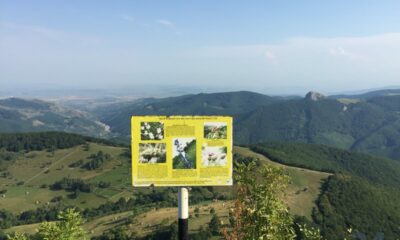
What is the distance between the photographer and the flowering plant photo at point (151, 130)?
→ 16766 millimetres

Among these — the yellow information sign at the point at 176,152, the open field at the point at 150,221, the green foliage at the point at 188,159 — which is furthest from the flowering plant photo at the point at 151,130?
the open field at the point at 150,221

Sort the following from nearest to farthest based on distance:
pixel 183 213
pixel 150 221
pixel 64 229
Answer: pixel 183 213 < pixel 64 229 < pixel 150 221

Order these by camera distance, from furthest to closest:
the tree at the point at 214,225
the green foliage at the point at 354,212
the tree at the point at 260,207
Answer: the green foliage at the point at 354,212, the tree at the point at 214,225, the tree at the point at 260,207

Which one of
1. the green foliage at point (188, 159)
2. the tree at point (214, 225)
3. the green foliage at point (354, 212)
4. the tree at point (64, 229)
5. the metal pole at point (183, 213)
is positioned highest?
the green foliage at point (188, 159)

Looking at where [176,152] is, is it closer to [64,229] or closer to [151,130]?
[151,130]

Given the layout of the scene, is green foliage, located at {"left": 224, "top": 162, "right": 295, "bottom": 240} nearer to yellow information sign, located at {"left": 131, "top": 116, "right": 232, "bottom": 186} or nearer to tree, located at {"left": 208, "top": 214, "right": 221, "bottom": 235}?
yellow information sign, located at {"left": 131, "top": 116, "right": 232, "bottom": 186}

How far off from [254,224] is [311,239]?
244 cm

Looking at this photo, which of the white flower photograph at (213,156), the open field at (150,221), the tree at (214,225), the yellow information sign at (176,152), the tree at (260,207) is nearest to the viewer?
the tree at (260,207)

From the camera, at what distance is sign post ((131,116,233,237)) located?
1677 cm

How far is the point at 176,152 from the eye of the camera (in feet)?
55.2

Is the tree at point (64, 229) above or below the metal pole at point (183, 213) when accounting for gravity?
below

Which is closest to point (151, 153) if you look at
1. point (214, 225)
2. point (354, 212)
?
point (214, 225)

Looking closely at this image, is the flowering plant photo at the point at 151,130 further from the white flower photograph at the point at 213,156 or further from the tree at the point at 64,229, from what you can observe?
the tree at the point at 64,229

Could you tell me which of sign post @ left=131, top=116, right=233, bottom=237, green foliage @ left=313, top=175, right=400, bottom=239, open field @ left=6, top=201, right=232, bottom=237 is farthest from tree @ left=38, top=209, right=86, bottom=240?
green foliage @ left=313, top=175, right=400, bottom=239
